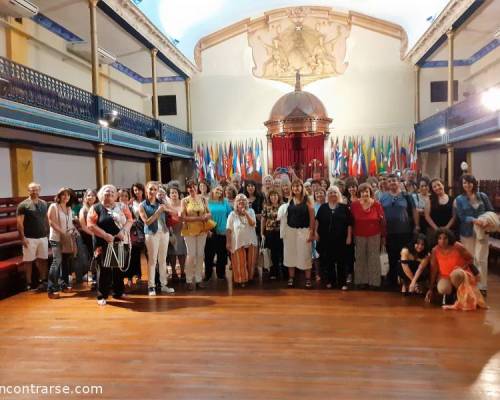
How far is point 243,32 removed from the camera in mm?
16344

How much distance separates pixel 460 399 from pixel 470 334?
1.27 m

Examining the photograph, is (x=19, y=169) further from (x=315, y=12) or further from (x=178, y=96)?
(x=315, y=12)

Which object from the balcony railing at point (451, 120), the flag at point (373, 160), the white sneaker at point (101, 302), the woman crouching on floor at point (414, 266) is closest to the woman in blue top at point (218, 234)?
the white sneaker at point (101, 302)

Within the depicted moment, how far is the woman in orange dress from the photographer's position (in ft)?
14.6

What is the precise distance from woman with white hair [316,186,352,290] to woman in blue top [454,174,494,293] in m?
1.34

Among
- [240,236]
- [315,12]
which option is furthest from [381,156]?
[240,236]

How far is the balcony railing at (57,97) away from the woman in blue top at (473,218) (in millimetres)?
6988

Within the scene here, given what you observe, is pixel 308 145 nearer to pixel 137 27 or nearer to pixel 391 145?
pixel 391 145

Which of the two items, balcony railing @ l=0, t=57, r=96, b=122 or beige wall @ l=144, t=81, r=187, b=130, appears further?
beige wall @ l=144, t=81, r=187, b=130

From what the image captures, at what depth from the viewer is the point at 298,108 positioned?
499 inches

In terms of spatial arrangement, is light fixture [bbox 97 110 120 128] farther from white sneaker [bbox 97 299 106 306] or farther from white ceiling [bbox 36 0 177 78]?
white sneaker [bbox 97 299 106 306]

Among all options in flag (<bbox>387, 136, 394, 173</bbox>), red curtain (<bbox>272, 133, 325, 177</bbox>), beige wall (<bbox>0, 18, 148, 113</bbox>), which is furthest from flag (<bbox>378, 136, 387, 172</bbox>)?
beige wall (<bbox>0, 18, 148, 113</bbox>)

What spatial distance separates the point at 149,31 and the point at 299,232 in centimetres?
926

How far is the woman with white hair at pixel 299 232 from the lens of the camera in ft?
17.7
